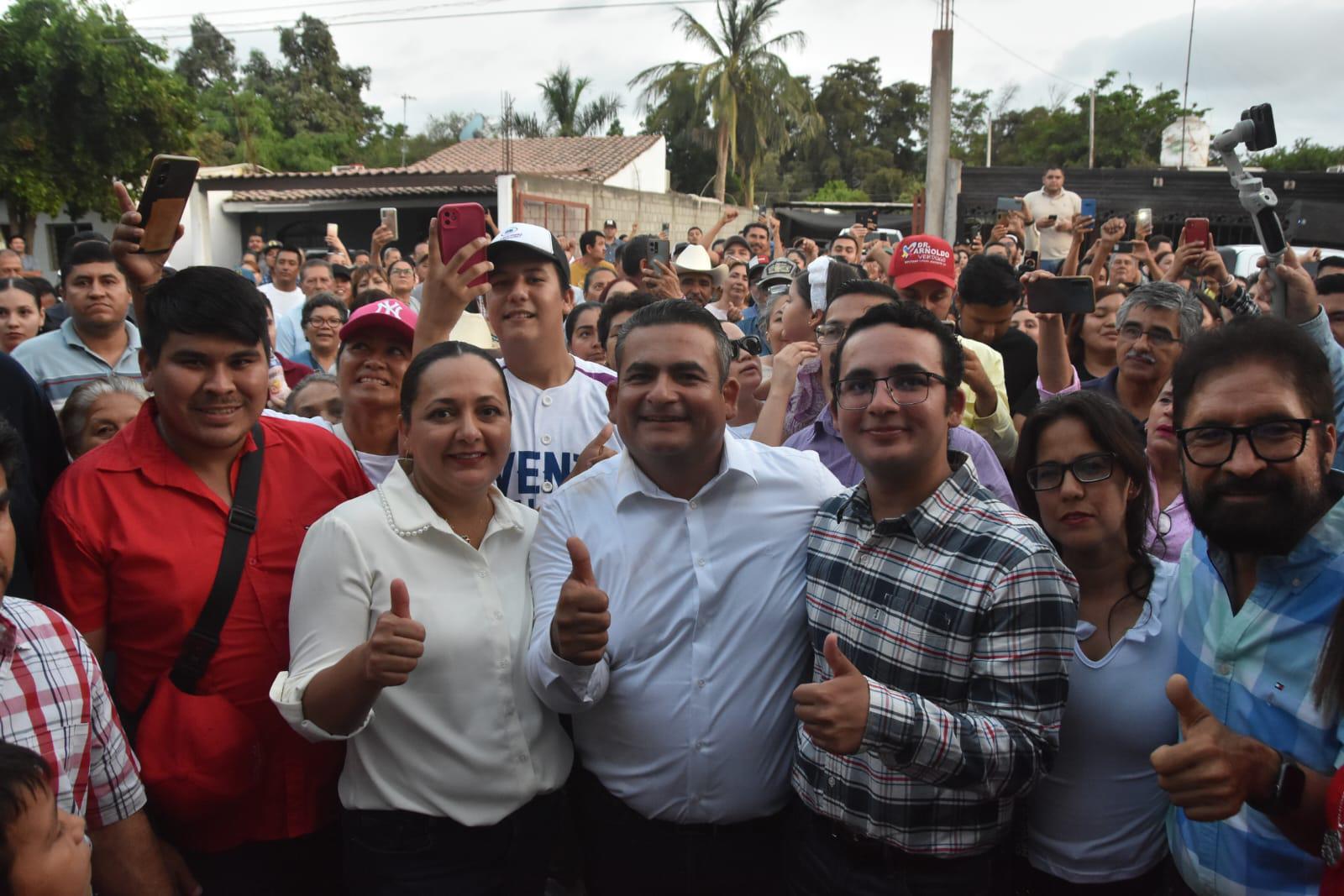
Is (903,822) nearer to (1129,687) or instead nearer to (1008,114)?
(1129,687)

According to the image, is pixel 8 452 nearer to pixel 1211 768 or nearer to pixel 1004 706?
pixel 1004 706

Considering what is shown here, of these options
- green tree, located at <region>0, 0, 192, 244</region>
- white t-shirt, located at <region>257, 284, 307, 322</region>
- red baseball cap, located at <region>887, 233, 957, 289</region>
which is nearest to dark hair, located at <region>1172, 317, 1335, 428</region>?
red baseball cap, located at <region>887, 233, 957, 289</region>

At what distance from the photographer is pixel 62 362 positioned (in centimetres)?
436

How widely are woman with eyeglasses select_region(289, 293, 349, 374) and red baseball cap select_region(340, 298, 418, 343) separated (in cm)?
288

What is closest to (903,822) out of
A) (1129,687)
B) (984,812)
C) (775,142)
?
(984,812)

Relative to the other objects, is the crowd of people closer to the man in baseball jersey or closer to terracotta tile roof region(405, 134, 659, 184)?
the man in baseball jersey

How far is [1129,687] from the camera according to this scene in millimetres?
1976

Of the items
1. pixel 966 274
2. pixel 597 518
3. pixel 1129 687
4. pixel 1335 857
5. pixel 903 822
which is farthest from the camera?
pixel 966 274

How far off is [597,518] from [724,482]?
32 cm

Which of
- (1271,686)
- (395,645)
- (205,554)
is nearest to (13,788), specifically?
(395,645)

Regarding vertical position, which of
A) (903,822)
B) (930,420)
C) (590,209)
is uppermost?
(590,209)

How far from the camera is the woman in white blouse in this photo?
80.5 inches

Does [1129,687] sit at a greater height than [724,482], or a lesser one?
lesser

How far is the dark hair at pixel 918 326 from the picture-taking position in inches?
81.3
